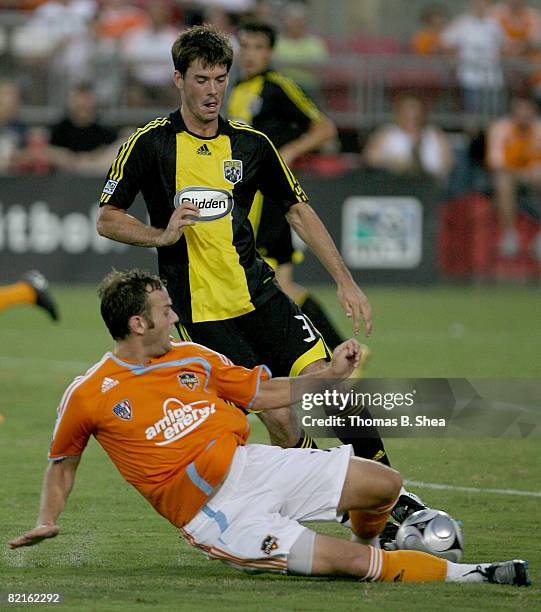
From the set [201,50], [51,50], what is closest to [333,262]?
[201,50]

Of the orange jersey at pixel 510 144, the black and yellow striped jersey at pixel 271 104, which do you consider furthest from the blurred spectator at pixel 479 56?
the black and yellow striped jersey at pixel 271 104

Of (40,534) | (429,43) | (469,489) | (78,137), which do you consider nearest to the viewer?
(40,534)

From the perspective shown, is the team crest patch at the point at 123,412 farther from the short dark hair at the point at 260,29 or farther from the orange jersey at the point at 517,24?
the orange jersey at the point at 517,24

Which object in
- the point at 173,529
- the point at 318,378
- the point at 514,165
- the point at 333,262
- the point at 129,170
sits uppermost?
the point at 514,165

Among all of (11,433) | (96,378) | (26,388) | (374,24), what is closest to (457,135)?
(374,24)

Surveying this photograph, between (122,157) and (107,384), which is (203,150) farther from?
(107,384)

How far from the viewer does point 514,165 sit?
19234mm

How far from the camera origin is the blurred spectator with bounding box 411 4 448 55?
20641mm

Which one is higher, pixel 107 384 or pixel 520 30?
pixel 520 30

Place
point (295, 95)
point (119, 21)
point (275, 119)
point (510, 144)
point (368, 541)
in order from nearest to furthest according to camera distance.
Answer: point (368, 541), point (295, 95), point (275, 119), point (510, 144), point (119, 21)

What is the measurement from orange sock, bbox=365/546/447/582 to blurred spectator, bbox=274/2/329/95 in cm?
1405

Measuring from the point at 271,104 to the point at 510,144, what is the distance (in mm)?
9654

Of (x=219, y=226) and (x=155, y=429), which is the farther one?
(x=219, y=226)

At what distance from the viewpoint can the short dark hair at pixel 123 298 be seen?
17.2ft
